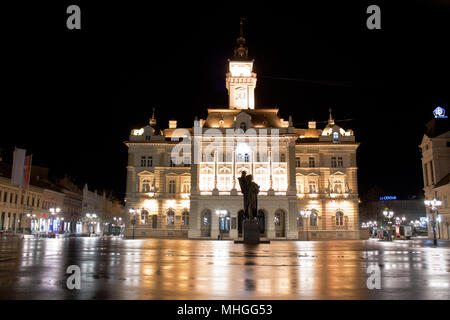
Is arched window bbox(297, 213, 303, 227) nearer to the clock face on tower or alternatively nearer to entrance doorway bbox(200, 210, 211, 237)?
entrance doorway bbox(200, 210, 211, 237)

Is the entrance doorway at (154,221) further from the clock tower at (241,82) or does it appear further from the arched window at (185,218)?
the clock tower at (241,82)

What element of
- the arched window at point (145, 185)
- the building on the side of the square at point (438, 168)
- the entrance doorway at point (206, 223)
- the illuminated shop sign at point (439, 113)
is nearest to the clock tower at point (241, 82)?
the arched window at point (145, 185)

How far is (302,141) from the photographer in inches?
2635

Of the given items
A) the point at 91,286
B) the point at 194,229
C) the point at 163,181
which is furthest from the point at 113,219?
the point at 91,286

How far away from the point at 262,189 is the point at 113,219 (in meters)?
66.5

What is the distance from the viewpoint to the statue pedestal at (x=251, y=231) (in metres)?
32.1

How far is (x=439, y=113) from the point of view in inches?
2525

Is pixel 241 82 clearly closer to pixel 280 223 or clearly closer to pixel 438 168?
pixel 280 223

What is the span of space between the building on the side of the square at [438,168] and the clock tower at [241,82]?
98.3ft

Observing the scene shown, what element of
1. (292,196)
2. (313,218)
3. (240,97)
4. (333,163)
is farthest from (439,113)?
(240,97)
